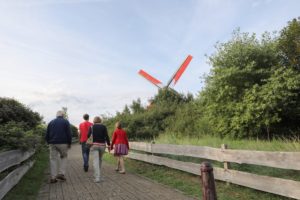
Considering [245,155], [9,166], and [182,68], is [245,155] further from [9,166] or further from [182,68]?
[182,68]

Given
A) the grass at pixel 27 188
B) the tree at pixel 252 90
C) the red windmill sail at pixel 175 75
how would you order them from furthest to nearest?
the red windmill sail at pixel 175 75
the tree at pixel 252 90
the grass at pixel 27 188

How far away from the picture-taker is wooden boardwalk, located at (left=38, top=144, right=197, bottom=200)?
832 centimetres

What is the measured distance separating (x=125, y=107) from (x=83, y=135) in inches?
732

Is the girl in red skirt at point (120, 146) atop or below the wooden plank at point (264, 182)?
atop

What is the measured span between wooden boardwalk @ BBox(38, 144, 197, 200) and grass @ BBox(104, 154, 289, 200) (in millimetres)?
350

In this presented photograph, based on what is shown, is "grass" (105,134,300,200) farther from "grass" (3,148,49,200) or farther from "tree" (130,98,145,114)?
"tree" (130,98,145,114)

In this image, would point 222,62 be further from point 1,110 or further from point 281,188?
point 281,188

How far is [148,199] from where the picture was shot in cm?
799

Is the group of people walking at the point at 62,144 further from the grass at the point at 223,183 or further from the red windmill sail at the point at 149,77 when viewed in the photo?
the red windmill sail at the point at 149,77

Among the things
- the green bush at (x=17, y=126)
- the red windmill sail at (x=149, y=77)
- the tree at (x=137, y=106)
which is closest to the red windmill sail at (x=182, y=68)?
the red windmill sail at (x=149, y=77)

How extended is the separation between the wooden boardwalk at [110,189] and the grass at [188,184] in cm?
35

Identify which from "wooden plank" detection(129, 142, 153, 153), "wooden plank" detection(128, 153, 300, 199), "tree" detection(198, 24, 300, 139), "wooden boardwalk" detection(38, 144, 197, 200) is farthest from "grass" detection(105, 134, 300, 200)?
"tree" detection(198, 24, 300, 139)

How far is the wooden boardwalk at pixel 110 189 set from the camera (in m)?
8.32

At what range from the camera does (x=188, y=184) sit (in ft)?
31.5
